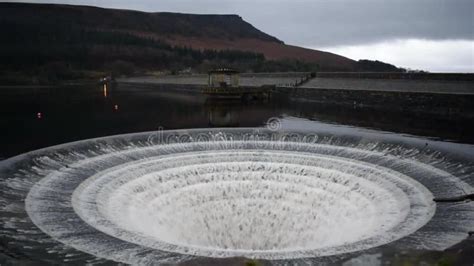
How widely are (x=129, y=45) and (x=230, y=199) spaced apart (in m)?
127

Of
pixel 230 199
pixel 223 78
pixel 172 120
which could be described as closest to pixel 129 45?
pixel 223 78

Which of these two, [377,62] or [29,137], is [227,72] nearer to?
[29,137]

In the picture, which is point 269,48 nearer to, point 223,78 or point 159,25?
point 159,25

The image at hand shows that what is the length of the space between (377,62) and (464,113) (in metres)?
67.2

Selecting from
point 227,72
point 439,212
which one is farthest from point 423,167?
point 227,72

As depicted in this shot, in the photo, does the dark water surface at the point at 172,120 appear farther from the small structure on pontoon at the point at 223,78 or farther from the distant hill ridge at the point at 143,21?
the distant hill ridge at the point at 143,21

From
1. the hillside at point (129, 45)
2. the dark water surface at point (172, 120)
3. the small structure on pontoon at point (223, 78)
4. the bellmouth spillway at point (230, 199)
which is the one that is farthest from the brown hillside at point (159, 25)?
the bellmouth spillway at point (230, 199)

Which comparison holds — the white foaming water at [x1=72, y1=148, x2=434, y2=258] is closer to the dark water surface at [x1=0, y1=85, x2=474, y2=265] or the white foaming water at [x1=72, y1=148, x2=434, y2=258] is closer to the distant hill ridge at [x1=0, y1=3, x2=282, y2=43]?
the dark water surface at [x1=0, y1=85, x2=474, y2=265]

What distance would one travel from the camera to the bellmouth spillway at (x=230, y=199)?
899 cm

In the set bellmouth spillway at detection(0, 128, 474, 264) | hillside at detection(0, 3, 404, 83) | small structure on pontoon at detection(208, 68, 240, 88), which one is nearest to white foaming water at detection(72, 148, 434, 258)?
bellmouth spillway at detection(0, 128, 474, 264)

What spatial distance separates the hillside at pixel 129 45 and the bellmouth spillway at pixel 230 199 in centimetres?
6597

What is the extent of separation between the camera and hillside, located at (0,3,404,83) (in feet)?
320

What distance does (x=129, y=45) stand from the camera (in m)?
133

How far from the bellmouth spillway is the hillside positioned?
6597 cm
